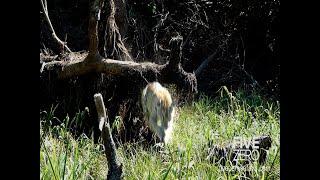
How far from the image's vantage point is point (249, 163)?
149 inches

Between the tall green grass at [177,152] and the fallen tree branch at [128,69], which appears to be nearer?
the tall green grass at [177,152]

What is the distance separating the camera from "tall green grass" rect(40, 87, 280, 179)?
3.45 meters

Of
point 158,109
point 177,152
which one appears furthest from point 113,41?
point 177,152

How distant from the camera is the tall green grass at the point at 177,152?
3.45 metres

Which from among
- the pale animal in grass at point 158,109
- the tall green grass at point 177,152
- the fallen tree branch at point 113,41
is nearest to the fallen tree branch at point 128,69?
the pale animal in grass at point 158,109

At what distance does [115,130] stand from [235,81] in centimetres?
347

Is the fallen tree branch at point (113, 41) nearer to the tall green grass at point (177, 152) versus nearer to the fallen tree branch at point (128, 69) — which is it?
the fallen tree branch at point (128, 69)

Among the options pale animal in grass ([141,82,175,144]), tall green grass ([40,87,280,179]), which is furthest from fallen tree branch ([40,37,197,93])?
tall green grass ([40,87,280,179])

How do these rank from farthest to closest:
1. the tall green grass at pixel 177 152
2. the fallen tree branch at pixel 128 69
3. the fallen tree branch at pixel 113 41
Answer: the fallen tree branch at pixel 113 41
the fallen tree branch at pixel 128 69
the tall green grass at pixel 177 152

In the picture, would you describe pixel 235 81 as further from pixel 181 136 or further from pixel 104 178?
pixel 104 178

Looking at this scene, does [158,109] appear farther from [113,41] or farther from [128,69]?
[113,41]

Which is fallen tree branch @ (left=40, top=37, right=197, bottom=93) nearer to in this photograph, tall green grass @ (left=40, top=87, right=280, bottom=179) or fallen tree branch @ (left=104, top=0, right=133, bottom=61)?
fallen tree branch @ (left=104, top=0, right=133, bottom=61)

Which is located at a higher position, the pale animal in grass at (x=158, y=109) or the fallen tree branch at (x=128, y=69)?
the fallen tree branch at (x=128, y=69)
